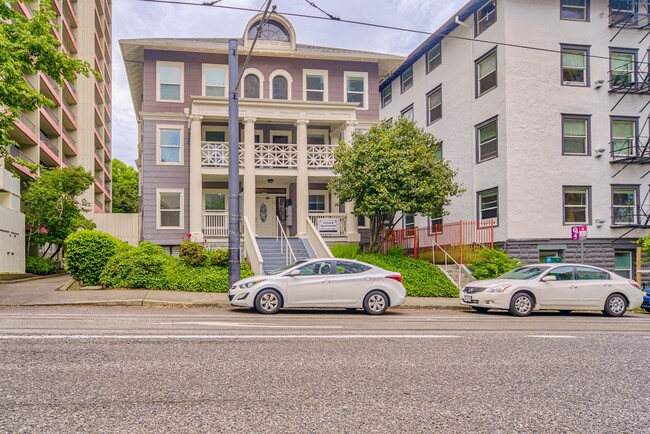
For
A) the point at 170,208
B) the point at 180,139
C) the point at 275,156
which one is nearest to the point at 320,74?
the point at 275,156

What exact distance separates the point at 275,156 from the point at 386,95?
1546 cm

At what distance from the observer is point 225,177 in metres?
25.9

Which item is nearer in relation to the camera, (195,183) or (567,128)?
(195,183)

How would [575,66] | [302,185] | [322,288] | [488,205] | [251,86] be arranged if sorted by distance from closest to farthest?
[322,288] → [302,185] → [575,66] → [488,205] → [251,86]

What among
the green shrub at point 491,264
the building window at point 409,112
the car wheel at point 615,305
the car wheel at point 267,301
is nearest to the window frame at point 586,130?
the green shrub at point 491,264

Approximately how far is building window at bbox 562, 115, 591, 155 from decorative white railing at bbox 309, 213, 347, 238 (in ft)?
32.3

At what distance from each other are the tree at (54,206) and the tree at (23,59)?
498 inches

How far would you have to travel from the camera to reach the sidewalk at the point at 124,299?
14922 millimetres

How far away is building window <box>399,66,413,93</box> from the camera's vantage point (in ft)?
113

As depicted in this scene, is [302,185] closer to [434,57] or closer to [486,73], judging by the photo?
[486,73]

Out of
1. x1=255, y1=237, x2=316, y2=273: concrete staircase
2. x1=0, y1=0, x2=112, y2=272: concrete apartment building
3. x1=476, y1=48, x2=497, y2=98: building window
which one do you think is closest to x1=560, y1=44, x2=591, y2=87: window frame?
x1=476, y1=48, x2=497, y2=98: building window

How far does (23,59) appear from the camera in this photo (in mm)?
15141

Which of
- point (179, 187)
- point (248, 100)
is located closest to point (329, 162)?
point (248, 100)

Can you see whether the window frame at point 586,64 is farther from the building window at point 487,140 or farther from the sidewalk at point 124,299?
the sidewalk at point 124,299
